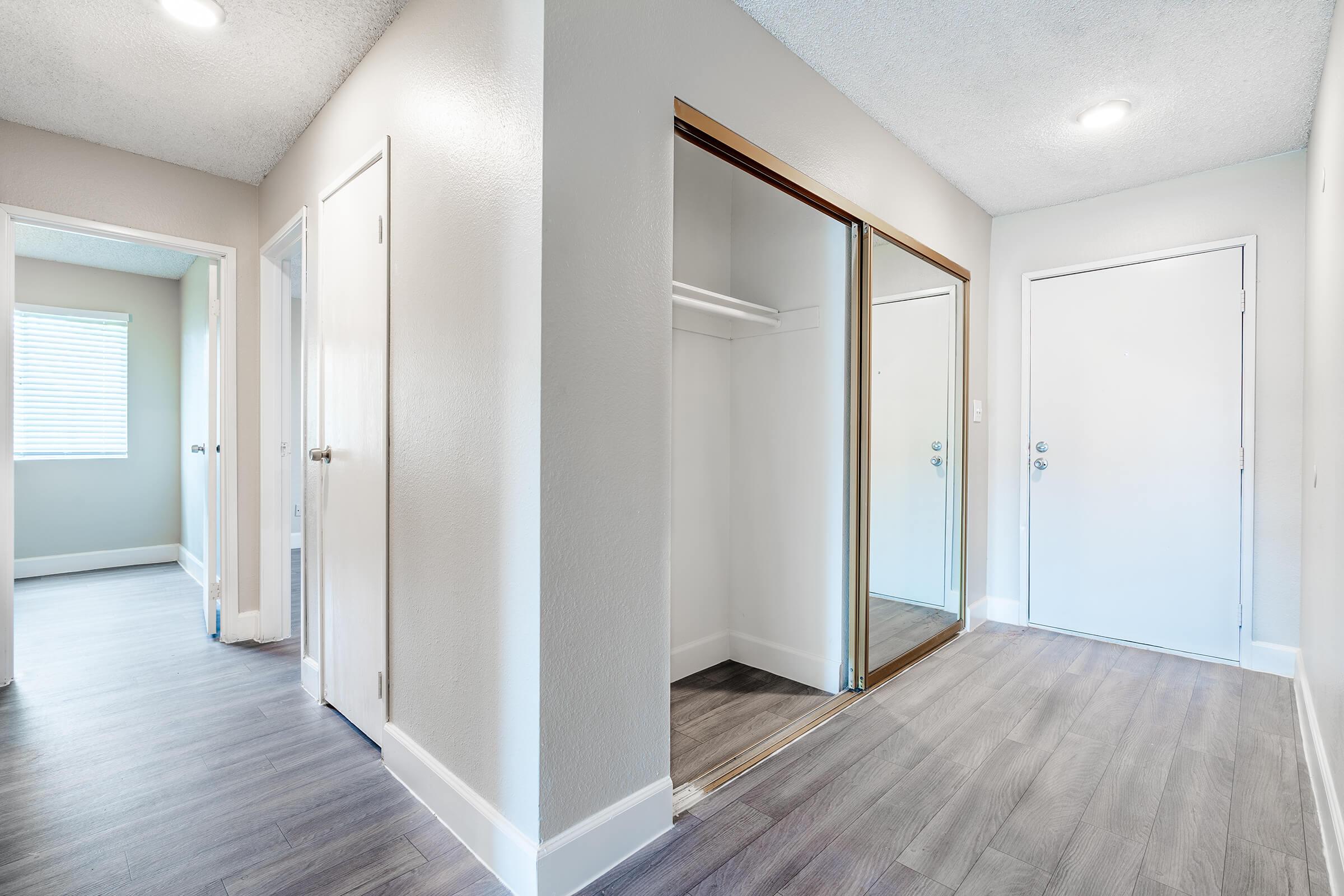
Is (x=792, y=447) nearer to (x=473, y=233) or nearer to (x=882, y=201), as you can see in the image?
(x=882, y=201)

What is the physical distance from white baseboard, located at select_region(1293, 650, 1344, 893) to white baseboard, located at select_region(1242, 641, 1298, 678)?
433 mm

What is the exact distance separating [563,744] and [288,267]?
302 cm

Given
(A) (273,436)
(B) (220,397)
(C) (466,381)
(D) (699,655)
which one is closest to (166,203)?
(B) (220,397)

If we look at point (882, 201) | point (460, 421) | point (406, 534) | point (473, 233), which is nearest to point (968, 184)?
point (882, 201)

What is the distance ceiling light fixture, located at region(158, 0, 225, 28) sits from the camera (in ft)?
6.16

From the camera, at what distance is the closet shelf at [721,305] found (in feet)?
7.97

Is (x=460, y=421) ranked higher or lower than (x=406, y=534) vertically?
higher

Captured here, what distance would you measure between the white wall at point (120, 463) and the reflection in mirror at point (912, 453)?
18.6ft

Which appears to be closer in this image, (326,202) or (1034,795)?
(1034,795)

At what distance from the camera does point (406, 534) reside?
1909 mm

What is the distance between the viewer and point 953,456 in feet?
10.8

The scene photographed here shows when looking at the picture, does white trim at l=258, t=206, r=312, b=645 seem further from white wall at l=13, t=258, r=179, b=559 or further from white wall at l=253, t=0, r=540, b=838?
white wall at l=13, t=258, r=179, b=559

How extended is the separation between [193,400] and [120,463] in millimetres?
987

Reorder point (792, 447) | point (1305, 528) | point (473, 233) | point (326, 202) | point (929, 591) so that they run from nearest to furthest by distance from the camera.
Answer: point (473, 233) < point (326, 202) < point (1305, 528) < point (792, 447) < point (929, 591)
